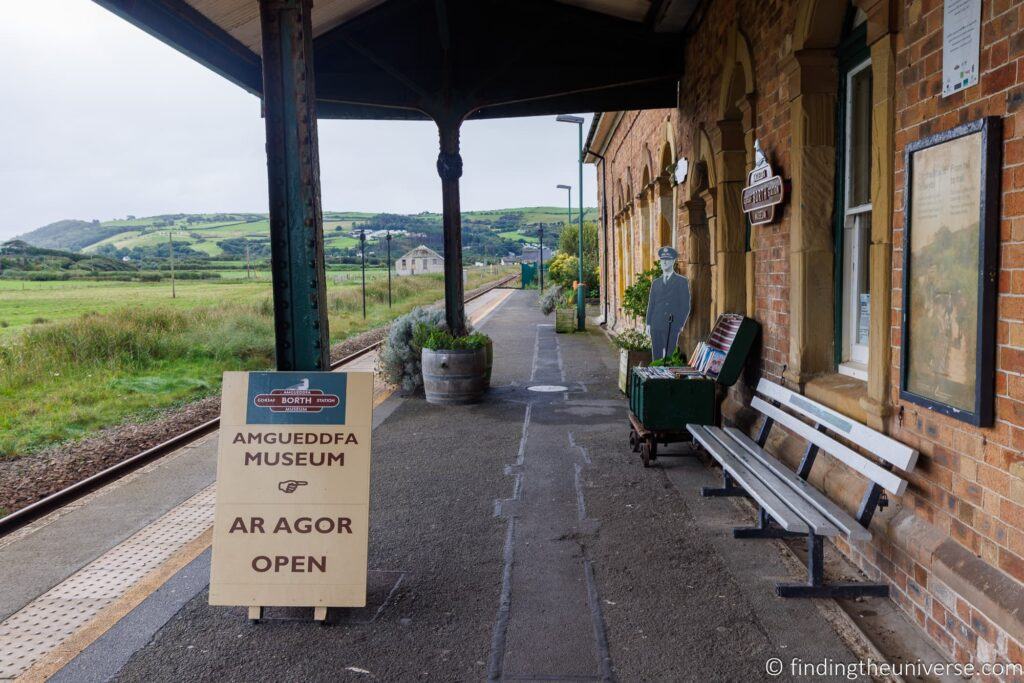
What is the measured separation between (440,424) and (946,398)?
599 centimetres

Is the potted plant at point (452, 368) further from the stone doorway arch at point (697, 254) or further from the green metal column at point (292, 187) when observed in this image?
the green metal column at point (292, 187)

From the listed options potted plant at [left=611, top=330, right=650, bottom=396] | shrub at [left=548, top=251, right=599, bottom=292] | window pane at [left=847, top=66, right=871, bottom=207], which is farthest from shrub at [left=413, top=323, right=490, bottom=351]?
shrub at [left=548, top=251, right=599, bottom=292]

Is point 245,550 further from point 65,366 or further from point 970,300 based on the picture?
point 65,366

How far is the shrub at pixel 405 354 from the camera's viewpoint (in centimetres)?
1055

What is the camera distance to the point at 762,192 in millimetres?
6070

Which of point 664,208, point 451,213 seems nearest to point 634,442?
point 451,213

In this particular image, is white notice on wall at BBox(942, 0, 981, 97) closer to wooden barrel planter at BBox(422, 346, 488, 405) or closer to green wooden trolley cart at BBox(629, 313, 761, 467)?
green wooden trolley cart at BBox(629, 313, 761, 467)

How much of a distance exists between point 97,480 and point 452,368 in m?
4.17

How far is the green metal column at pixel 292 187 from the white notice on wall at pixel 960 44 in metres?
3.20

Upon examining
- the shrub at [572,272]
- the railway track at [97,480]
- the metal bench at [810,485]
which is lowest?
the railway track at [97,480]

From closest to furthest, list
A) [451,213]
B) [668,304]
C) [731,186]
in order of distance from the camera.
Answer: [731,186] < [668,304] < [451,213]

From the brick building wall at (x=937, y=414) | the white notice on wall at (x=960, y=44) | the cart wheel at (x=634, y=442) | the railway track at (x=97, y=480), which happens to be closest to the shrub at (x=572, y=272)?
the railway track at (x=97, y=480)

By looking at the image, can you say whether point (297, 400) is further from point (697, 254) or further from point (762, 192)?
point (697, 254)

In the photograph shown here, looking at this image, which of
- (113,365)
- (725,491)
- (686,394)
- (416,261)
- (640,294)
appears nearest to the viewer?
(725,491)
